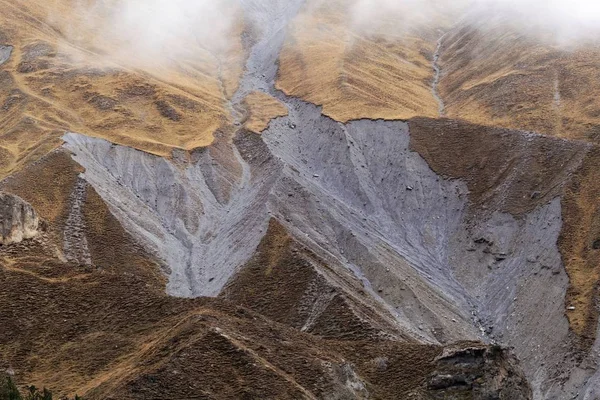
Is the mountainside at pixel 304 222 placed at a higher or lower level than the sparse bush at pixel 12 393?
higher

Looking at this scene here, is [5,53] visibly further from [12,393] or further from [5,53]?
[12,393]

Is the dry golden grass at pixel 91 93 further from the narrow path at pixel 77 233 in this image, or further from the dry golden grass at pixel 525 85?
the dry golden grass at pixel 525 85

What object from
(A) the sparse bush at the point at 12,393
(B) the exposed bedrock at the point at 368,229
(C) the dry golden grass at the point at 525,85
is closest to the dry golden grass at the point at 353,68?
(C) the dry golden grass at the point at 525,85

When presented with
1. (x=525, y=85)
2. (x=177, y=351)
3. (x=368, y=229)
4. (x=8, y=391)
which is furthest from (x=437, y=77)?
(x=8, y=391)

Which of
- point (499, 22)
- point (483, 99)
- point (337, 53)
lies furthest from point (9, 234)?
point (499, 22)

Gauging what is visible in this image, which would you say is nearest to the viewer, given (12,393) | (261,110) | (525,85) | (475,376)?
(12,393)

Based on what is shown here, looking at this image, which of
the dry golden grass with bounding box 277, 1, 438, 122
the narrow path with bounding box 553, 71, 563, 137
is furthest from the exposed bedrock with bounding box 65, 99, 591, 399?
the narrow path with bounding box 553, 71, 563, 137

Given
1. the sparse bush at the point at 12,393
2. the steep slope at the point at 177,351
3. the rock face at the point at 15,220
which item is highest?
the rock face at the point at 15,220
